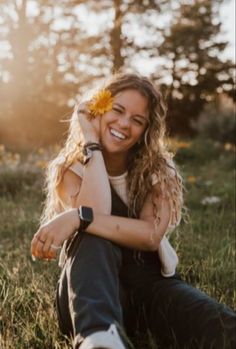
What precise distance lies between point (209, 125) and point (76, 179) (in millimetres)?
13592

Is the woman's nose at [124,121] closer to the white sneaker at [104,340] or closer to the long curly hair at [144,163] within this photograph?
the long curly hair at [144,163]

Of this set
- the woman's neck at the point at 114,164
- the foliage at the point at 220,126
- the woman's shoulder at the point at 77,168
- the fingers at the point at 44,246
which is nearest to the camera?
the fingers at the point at 44,246

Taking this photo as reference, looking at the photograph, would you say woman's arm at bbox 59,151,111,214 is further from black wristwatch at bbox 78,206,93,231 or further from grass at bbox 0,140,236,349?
grass at bbox 0,140,236,349

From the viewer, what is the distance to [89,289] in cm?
217

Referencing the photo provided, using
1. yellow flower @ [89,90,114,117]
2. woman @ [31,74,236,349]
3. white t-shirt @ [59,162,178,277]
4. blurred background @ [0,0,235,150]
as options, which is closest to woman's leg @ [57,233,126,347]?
woman @ [31,74,236,349]

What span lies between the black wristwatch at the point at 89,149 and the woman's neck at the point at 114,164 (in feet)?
0.44

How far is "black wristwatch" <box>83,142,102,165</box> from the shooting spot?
2814 mm

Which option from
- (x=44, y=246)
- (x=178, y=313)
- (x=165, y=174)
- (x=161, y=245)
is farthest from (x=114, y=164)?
(x=178, y=313)

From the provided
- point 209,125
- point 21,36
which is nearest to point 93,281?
point 209,125

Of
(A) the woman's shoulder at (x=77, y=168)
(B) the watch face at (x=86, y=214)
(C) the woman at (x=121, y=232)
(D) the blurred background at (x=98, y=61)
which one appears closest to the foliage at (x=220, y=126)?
(D) the blurred background at (x=98, y=61)

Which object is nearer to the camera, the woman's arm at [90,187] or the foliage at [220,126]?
the woman's arm at [90,187]

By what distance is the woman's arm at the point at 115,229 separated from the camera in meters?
2.43

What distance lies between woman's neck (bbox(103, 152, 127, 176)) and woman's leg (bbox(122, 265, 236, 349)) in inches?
21.5

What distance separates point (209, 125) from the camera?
16172 mm
